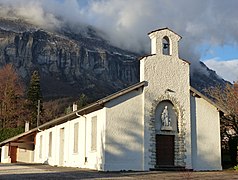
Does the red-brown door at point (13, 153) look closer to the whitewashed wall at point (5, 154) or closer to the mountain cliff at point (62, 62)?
the whitewashed wall at point (5, 154)

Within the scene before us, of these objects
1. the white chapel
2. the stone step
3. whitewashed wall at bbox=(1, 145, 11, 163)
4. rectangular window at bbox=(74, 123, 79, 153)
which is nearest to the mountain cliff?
whitewashed wall at bbox=(1, 145, 11, 163)

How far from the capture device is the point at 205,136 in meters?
22.7

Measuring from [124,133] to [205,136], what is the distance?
5.28 m

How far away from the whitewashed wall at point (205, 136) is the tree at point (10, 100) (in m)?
34.0

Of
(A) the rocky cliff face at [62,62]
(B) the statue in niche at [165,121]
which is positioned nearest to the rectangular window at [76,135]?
(B) the statue in niche at [165,121]

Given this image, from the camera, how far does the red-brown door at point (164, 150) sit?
70.2 feet

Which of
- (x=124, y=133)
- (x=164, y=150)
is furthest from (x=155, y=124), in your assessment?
(x=124, y=133)

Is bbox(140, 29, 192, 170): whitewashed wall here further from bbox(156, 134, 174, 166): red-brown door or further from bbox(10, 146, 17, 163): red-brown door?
bbox(10, 146, 17, 163): red-brown door

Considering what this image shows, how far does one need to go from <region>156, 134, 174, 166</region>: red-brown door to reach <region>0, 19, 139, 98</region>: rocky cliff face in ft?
272

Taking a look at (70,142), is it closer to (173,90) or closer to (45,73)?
(173,90)

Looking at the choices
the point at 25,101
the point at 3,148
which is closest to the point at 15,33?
the point at 25,101

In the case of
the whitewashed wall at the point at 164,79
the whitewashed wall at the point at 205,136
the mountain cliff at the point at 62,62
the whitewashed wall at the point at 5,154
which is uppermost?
the mountain cliff at the point at 62,62

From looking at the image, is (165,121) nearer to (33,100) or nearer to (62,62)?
(33,100)

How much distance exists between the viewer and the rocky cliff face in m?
121
